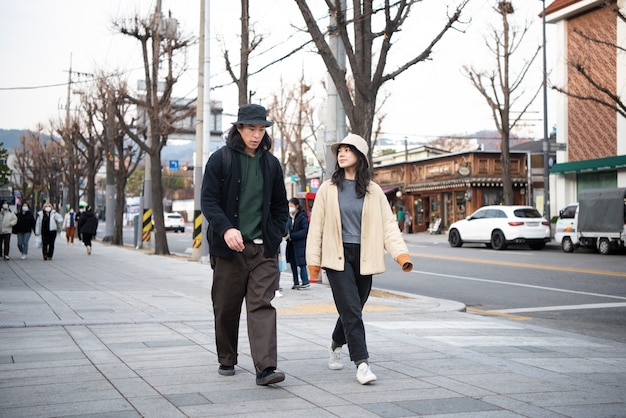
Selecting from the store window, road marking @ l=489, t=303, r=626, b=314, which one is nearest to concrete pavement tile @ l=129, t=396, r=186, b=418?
road marking @ l=489, t=303, r=626, b=314

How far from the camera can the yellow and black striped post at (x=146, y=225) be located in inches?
1190

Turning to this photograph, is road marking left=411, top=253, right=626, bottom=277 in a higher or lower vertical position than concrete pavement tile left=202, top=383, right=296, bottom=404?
lower

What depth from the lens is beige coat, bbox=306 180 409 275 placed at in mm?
5605

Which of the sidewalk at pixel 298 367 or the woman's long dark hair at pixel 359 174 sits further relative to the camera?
the woman's long dark hair at pixel 359 174

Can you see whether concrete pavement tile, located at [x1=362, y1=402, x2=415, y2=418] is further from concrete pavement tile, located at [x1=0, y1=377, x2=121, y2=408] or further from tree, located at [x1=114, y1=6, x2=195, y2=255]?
tree, located at [x1=114, y1=6, x2=195, y2=255]

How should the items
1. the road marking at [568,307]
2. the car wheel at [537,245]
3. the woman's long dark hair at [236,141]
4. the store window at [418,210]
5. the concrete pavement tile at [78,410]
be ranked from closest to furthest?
the concrete pavement tile at [78,410], the woman's long dark hair at [236,141], the road marking at [568,307], the car wheel at [537,245], the store window at [418,210]

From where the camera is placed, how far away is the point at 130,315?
30.1 feet

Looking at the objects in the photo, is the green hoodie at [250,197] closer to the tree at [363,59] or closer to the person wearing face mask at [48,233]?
the tree at [363,59]

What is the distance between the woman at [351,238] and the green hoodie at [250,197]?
0.47 m

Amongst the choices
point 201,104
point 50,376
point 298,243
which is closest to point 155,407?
point 50,376

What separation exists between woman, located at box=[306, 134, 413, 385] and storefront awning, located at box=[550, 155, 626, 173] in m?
29.3

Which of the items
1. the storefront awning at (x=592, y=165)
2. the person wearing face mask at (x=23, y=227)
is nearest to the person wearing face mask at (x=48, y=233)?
the person wearing face mask at (x=23, y=227)

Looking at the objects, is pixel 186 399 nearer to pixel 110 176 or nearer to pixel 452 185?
pixel 110 176

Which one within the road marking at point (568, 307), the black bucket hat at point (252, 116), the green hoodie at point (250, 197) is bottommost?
the road marking at point (568, 307)
